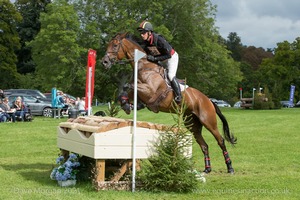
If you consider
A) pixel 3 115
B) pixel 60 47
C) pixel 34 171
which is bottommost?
pixel 34 171

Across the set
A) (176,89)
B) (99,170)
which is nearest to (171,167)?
(99,170)

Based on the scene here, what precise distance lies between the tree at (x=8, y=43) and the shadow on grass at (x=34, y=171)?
1693 inches

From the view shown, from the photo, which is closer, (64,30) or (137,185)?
(137,185)

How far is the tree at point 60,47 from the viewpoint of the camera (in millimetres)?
39812

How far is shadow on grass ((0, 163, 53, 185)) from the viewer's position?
26.6 feet

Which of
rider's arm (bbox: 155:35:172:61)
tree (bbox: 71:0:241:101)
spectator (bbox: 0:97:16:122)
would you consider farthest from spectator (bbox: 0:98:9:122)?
tree (bbox: 71:0:241:101)

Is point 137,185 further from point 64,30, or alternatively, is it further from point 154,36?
point 64,30

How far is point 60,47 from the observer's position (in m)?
40.2

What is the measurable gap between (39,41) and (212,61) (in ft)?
52.9

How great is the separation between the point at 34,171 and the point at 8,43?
4648cm

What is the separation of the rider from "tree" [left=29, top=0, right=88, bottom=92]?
3118cm

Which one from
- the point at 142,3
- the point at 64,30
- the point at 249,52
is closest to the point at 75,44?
the point at 64,30

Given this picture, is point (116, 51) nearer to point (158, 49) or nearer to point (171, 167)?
point (158, 49)

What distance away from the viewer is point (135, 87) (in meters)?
7.45
